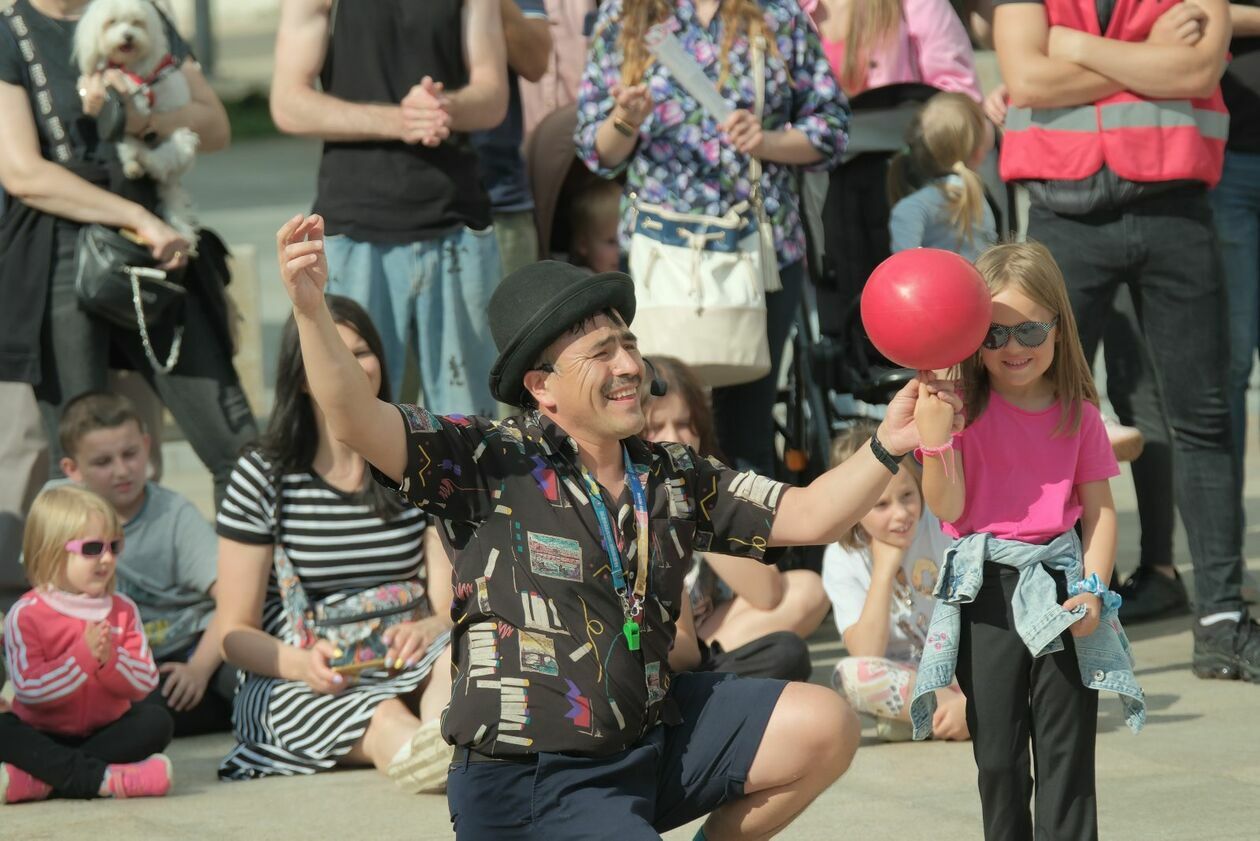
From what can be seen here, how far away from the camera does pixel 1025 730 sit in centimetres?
379

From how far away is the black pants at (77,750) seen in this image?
4.84 metres

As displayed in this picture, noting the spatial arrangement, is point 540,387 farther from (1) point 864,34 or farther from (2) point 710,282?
(1) point 864,34

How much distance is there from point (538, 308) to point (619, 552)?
48 cm

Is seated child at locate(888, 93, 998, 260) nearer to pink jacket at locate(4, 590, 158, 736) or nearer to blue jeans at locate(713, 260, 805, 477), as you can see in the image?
blue jeans at locate(713, 260, 805, 477)

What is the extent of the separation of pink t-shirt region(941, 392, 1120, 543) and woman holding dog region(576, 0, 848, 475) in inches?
Answer: 88.4

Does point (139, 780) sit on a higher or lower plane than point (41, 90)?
lower

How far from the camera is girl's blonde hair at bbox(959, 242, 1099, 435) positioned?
→ 3812 millimetres

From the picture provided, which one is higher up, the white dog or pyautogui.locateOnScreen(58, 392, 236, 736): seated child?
the white dog

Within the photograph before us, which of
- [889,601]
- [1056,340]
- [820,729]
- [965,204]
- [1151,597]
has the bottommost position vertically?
[1151,597]

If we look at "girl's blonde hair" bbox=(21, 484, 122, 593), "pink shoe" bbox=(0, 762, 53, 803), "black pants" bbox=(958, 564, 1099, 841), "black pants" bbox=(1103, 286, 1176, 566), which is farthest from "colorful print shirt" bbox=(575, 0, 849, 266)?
"black pants" bbox=(958, 564, 1099, 841)

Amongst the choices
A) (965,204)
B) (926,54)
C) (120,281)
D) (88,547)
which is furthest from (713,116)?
(88,547)

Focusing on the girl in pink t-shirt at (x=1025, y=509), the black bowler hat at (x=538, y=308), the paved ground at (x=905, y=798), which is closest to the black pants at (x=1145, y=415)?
the paved ground at (x=905, y=798)

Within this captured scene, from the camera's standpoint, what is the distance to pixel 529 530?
142 inches

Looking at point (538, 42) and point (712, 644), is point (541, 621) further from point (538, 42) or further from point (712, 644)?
point (538, 42)
